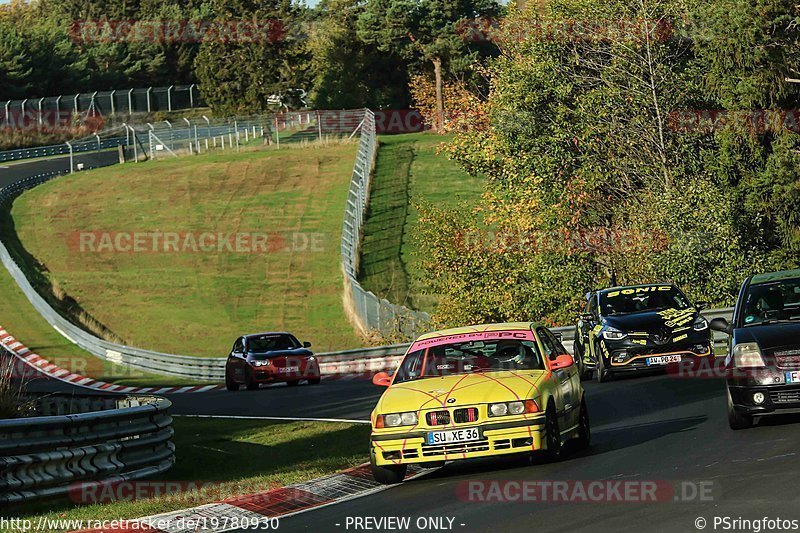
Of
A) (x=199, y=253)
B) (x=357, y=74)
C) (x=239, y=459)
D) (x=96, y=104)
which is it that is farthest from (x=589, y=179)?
(x=96, y=104)

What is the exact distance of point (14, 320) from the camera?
43.7 metres

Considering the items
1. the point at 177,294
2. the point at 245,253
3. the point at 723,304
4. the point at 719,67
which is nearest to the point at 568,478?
the point at 723,304

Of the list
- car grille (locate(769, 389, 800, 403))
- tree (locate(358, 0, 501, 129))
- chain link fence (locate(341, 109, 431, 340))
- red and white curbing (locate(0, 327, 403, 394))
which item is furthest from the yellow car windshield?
tree (locate(358, 0, 501, 129))

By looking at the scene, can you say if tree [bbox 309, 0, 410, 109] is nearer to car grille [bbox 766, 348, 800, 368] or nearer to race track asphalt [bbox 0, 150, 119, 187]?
race track asphalt [bbox 0, 150, 119, 187]

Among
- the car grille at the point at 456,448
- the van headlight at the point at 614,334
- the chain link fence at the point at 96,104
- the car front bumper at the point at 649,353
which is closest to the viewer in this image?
the car grille at the point at 456,448

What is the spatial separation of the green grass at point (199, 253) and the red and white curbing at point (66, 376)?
0.74 meters

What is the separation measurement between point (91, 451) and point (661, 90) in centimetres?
3395

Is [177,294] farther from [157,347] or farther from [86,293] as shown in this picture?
[157,347]

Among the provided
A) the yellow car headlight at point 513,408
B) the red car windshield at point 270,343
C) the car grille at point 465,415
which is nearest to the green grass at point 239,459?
the car grille at point 465,415

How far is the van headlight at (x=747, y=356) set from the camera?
13.2 meters

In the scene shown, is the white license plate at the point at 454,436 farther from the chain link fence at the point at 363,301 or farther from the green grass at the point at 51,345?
the green grass at the point at 51,345

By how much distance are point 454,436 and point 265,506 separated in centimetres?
195

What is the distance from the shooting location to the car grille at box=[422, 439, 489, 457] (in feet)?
38.8

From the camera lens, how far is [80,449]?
12.2 m
